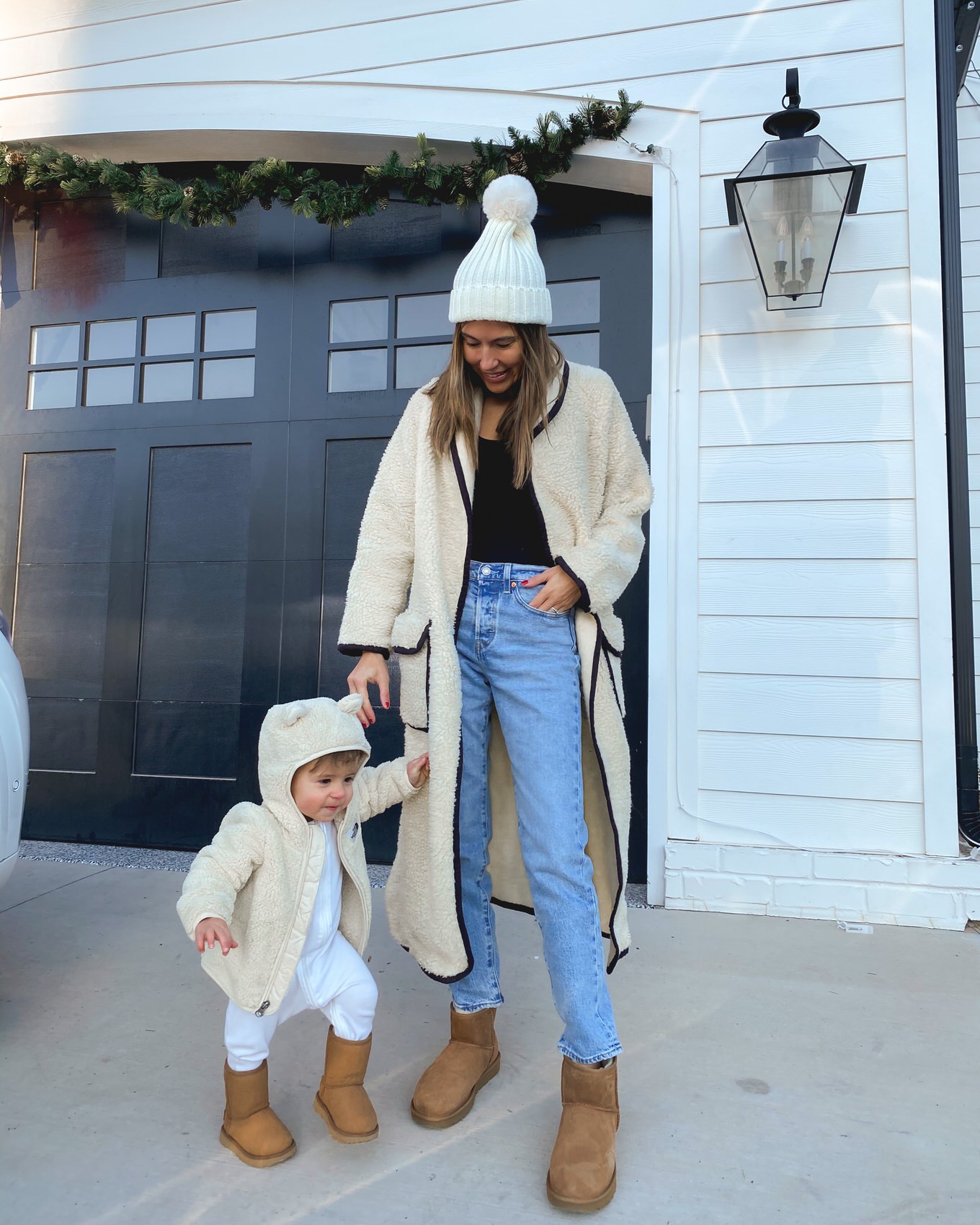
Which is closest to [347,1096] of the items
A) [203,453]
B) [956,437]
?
[956,437]

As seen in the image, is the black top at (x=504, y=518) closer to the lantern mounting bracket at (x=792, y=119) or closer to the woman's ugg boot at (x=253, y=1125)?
the woman's ugg boot at (x=253, y=1125)

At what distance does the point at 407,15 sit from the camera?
3.05 metres

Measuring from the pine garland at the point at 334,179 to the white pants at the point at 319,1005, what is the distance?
2523 mm

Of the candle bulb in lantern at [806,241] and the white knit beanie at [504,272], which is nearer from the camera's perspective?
the white knit beanie at [504,272]

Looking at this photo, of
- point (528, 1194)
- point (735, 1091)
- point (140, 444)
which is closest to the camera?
point (528, 1194)

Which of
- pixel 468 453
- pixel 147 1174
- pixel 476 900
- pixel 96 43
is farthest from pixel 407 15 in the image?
pixel 147 1174

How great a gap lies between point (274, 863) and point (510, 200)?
1231 mm

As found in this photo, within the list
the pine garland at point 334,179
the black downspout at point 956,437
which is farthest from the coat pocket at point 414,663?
the pine garland at point 334,179

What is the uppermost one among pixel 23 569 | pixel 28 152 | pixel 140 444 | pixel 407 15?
pixel 407 15

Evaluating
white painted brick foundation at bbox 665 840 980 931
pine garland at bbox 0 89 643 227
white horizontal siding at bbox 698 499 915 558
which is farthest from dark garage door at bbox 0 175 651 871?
white painted brick foundation at bbox 665 840 980 931

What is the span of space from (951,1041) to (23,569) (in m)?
3.42

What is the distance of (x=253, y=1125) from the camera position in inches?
55.2

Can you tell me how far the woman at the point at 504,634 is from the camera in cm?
148

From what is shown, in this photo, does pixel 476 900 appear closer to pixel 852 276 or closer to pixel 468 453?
pixel 468 453
